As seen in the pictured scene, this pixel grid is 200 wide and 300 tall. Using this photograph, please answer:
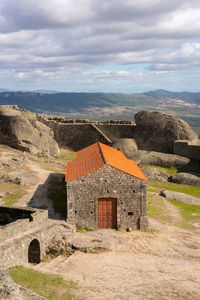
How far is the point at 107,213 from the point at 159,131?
3363cm

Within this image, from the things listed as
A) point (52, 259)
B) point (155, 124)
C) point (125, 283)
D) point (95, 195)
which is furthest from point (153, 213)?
point (155, 124)

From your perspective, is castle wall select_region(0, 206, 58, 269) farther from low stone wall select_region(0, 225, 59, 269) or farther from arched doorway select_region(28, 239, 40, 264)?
arched doorway select_region(28, 239, 40, 264)

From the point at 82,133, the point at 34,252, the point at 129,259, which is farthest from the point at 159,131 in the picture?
the point at 34,252

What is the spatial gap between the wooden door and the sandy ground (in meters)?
1.36

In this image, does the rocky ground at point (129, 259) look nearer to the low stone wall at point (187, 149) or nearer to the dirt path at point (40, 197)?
the dirt path at point (40, 197)

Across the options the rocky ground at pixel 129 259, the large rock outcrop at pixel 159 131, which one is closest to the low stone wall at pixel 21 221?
the rocky ground at pixel 129 259

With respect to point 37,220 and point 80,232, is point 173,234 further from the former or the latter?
point 37,220

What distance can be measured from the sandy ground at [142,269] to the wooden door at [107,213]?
4.48 ft

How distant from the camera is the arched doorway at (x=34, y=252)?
1860cm

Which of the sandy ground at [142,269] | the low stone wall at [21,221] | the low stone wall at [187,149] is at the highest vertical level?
the low stone wall at [187,149]

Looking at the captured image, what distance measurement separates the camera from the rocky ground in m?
13.7

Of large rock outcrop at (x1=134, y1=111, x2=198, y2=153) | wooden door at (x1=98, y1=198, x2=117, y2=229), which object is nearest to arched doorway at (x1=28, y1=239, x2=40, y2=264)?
wooden door at (x1=98, y1=198, x2=117, y2=229)

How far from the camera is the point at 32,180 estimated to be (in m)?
31.0

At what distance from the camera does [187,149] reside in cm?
4841
